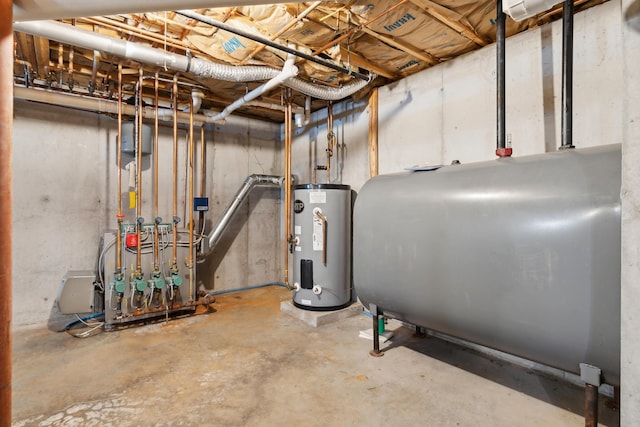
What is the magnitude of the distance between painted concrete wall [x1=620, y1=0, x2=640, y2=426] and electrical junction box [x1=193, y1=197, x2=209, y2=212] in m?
3.72

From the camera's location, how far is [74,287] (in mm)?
2947

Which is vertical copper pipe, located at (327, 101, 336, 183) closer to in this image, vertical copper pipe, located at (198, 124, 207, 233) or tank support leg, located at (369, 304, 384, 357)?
vertical copper pipe, located at (198, 124, 207, 233)

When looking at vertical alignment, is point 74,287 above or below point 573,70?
below

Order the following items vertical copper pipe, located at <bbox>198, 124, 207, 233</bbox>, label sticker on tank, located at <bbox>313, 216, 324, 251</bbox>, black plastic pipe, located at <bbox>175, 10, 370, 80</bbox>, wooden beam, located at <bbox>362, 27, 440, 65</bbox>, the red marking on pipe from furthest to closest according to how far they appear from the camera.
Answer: vertical copper pipe, located at <bbox>198, 124, 207, 233</bbox> → label sticker on tank, located at <bbox>313, 216, 324, 251</bbox> → the red marking on pipe → wooden beam, located at <bbox>362, 27, 440, 65</bbox> → black plastic pipe, located at <bbox>175, 10, 370, 80</bbox>

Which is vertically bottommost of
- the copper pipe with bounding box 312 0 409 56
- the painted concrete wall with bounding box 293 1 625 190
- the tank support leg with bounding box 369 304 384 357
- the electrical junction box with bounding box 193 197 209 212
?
the tank support leg with bounding box 369 304 384 357

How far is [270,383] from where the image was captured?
6.85 ft

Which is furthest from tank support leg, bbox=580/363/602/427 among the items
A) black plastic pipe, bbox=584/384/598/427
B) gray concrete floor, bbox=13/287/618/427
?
gray concrete floor, bbox=13/287/618/427

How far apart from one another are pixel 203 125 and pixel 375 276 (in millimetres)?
3003

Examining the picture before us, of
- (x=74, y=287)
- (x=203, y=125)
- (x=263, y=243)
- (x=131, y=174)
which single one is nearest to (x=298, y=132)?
(x=203, y=125)

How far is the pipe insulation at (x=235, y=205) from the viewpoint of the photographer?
3.97 meters

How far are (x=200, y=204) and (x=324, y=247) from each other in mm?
1695

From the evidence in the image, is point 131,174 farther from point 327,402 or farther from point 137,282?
point 327,402

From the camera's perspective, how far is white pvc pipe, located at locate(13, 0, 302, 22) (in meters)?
0.87

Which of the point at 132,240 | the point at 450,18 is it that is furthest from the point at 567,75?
the point at 132,240
